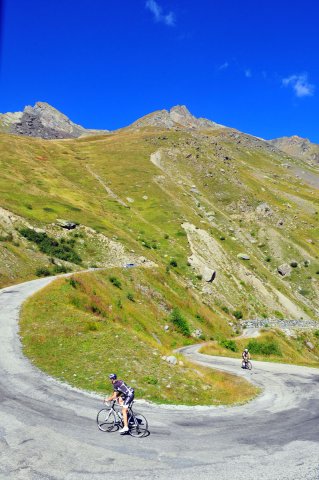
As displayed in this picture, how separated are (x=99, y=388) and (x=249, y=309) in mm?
63151

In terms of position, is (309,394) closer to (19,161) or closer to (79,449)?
(79,449)

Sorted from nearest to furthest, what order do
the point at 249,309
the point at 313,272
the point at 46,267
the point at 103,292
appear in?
the point at 103,292 → the point at 46,267 → the point at 249,309 → the point at 313,272

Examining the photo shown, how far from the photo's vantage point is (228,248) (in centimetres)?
9994

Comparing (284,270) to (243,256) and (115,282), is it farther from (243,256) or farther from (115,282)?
(115,282)

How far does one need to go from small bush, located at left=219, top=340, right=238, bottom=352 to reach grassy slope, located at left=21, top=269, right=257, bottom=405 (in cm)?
1161

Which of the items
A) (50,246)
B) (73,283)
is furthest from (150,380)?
(50,246)

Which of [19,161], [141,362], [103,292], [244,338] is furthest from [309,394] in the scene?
[19,161]

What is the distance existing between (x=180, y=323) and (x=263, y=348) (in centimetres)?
1279

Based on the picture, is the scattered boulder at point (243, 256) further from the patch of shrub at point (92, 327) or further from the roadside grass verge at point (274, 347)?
the patch of shrub at point (92, 327)

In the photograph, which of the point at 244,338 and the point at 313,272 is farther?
the point at 313,272

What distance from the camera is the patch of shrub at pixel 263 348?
57000 millimetres

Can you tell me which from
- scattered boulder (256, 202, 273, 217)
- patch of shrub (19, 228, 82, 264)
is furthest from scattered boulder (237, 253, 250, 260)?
patch of shrub (19, 228, 82, 264)

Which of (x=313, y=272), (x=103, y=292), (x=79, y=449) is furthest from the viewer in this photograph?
(x=313, y=272)

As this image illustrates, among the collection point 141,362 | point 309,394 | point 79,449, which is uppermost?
point 309,394
